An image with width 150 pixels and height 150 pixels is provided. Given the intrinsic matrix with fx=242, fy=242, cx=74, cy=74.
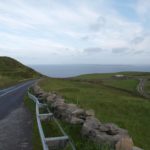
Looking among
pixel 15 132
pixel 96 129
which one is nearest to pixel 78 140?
pixel 96 129

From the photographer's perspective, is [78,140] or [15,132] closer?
[78,140]

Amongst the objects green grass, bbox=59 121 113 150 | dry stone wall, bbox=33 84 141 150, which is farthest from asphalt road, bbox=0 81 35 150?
dry stone wall, bbox=33 84 141 150

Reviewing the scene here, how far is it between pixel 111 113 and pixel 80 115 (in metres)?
11.4

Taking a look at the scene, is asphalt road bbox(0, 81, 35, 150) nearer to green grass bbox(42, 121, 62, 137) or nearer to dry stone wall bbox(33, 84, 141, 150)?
green grass bbox(42, 121, 62, 137)

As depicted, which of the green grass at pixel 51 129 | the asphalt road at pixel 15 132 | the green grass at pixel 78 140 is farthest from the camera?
the green grass at pixel 51 129

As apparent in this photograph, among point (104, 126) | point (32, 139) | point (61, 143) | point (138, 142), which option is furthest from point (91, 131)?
point (138, 142)

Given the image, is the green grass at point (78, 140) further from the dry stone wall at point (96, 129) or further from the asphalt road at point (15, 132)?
the asphalt road at point (15, 132)

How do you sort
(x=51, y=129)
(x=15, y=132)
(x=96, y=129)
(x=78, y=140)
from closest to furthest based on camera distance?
(x=96, y=129) < (x=78, y=140) < (x=15, y=132) < (x=51, y=129)

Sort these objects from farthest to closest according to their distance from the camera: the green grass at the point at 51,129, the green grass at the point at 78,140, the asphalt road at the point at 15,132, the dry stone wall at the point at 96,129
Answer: the green grass at the point at 51,129 < the asphalt road at the point at 15,132 < the green grass at the point at 78,140 < the dry stone wall at the point at 96,129

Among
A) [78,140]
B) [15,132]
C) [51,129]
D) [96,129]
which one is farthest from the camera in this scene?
[51,129]

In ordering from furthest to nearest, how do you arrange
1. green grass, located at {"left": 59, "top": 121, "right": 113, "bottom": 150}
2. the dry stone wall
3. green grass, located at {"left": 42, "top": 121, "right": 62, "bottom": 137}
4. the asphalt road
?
green grass, located at {"left": 42, "top": 121, "right": 62, "bottom": 137}
the asphalt road
green grass, located at {"left": 59, "top": 121, "right": 113, "bottom": 150}
the dry stone wall

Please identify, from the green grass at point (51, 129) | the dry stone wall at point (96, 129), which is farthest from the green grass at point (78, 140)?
the green grass at point (51, 129)

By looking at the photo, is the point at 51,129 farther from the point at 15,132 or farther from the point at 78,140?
the point at 78,140

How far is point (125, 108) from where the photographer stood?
26.8 meters
